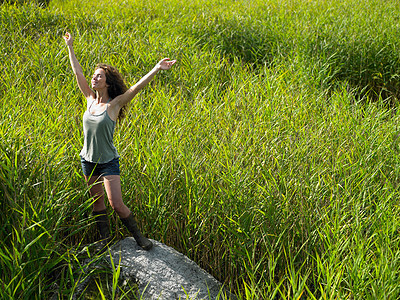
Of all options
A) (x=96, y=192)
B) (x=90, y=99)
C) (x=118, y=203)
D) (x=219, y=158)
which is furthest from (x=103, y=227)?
(x=219, y=158)

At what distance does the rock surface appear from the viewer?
2.30m

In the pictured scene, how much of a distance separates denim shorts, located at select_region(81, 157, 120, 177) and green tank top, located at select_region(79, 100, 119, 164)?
0.04 m

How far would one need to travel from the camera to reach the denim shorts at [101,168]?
2.39 meters

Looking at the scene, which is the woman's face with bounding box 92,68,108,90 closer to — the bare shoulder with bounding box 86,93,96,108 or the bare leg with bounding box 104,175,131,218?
the bare shoulder with bounding box 86,93,96,108

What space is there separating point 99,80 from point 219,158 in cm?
120

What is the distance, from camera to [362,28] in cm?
683

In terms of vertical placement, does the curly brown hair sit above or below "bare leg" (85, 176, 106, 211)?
above

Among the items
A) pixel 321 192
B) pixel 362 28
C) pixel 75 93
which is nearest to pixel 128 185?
pixel 321 192

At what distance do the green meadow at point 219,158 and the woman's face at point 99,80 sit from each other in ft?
1.89

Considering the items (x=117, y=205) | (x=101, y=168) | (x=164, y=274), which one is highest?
(x=101, y=168)

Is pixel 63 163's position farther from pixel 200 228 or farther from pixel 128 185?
pixel 200 228

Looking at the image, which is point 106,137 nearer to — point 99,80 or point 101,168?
point 101,168

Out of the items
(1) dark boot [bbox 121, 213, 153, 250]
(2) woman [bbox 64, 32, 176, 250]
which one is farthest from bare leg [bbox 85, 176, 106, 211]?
(1) dark boot [bbox 121, 213, 153, 250]

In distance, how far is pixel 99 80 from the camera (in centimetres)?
245
